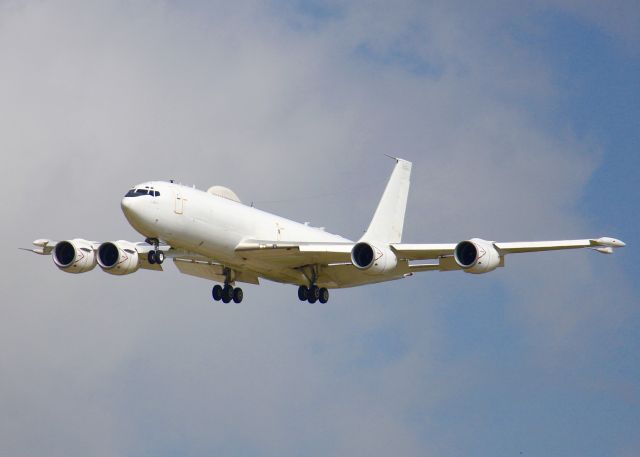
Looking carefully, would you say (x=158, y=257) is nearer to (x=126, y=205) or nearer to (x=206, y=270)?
(x=126, y=205)

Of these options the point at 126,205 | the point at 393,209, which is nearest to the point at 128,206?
the point at 126,205

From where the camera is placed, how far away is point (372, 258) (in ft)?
217

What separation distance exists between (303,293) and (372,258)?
7.14 m

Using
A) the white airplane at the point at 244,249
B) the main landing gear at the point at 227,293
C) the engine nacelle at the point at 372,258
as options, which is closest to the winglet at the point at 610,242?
the white airplane at the point at 244,249

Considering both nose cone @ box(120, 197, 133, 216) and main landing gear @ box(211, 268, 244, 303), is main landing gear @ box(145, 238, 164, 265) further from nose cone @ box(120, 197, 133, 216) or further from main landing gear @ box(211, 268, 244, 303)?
main landing gear @ box(211, 268, 244, 303)

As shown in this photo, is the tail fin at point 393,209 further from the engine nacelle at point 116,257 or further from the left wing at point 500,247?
the engine nacelle at point 116,257

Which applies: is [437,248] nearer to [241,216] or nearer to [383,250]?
[383,250]

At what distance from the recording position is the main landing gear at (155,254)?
65125mm

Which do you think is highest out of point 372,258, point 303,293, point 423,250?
point 303,293

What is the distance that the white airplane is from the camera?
210ft

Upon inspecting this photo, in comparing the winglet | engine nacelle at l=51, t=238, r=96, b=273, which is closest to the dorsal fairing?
engine nacelle at l=51, t=238, r=96, b=273

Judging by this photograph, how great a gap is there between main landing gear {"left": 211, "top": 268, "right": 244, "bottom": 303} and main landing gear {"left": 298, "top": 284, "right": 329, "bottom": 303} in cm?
318

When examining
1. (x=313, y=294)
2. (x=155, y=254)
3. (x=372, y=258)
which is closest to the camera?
(x=155, y=254)

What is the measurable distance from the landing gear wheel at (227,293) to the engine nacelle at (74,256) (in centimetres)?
691
